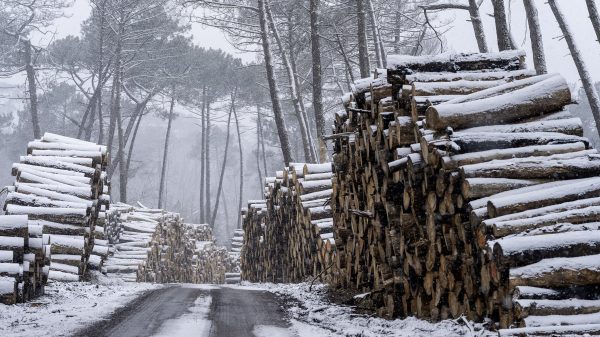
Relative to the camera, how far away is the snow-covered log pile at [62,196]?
11.3 m

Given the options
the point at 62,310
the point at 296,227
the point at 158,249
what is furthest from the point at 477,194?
the point at 158,249

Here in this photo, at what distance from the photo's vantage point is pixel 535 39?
43.8 feet

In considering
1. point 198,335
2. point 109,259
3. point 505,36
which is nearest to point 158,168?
point 109,259

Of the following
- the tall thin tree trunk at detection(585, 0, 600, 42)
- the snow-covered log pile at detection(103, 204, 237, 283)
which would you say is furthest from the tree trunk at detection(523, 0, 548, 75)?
the snow-covered log pile at detection(103, 204, 237, 283)

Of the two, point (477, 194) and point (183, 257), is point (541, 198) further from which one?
point (183, 257)

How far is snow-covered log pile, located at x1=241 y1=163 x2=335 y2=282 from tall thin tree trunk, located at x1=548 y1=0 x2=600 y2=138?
6.99 meters

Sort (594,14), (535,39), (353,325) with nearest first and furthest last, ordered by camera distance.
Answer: (353,325), (535,39), (594,14)

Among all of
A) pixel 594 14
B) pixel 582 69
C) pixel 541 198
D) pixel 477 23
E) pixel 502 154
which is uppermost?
pixel 594 14

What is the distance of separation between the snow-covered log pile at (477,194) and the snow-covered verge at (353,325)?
0.63 feet

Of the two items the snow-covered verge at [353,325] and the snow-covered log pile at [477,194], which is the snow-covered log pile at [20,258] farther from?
the snow-covered log pile at [477,194]

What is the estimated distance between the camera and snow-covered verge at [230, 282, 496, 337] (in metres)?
5.23

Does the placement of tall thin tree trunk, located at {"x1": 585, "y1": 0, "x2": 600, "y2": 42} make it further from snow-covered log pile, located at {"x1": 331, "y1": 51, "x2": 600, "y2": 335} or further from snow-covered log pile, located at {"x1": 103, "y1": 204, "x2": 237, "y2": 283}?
snow-covered log pile, located at {"x1": 103, "y1": 204, "x2": 237, "y2": 283}

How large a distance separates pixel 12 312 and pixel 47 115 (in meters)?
43.0

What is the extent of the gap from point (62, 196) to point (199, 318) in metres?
5.71
